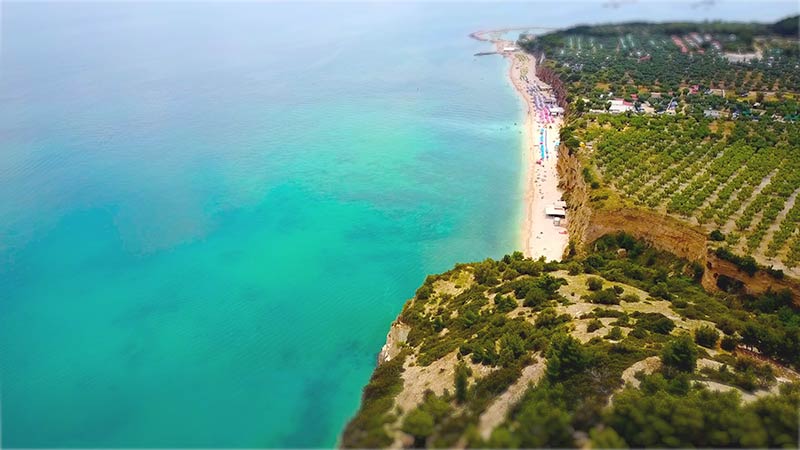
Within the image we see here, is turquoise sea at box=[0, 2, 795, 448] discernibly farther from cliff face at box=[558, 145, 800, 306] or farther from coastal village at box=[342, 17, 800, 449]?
cliff face at box=[558, 145, 800, 306]

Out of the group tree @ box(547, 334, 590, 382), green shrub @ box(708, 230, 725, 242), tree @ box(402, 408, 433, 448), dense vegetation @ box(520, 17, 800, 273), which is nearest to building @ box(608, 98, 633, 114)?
dense vegetation @ box(520, 17, 800, 273)

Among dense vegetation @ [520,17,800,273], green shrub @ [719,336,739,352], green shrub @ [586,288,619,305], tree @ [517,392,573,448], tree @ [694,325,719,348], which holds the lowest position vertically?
green shrub @ [719,336,739,352]

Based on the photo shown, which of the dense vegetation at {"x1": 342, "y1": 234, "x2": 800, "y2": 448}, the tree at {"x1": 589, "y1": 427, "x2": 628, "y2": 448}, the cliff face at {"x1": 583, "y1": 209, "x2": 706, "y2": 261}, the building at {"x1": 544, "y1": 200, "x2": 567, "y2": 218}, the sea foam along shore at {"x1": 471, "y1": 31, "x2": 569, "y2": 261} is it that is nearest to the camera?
the tree at {"x1": 589, "y1": 427, "x2": 628, "y2": 448}

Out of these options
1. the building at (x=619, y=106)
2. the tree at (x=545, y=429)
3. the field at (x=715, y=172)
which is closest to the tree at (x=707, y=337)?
the field at (x=715, y=172)

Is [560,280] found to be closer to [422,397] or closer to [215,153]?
[422,397]

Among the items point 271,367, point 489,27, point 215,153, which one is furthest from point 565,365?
point 489,27

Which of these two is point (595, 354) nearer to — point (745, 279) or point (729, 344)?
point (729, 344)

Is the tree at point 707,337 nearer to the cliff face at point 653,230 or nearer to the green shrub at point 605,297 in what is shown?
the green shrub at point 605,297
